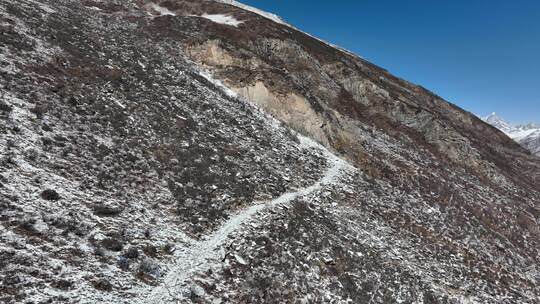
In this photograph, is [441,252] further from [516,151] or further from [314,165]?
[516,151]

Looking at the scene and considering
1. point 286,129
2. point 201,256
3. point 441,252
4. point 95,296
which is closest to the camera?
point 95,296

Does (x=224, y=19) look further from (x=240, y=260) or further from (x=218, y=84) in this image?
(x=240, y=260)

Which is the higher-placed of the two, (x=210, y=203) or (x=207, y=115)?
(x=207, y=115)

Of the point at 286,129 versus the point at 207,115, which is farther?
the point at 286,129

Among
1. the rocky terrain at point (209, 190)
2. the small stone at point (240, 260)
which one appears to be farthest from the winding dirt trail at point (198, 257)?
the small stone at point (240, 260)

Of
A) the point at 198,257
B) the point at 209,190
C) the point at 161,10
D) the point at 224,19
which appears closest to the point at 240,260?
the point at 198,257

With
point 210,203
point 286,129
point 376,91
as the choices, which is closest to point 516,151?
point 376,91

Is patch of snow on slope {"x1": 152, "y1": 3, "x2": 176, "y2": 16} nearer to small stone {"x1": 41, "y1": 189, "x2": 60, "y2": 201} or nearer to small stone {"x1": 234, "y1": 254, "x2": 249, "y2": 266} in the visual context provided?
small stone {"x1": 41, "y1": 189, "x2": 60, "y2": 201}

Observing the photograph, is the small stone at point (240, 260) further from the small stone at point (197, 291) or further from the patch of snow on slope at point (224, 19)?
the patch of snow on slope at point (224, 19)
